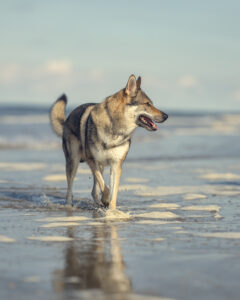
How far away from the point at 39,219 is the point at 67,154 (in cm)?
209

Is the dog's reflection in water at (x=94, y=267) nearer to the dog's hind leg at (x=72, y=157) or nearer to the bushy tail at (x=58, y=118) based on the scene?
the dog's hind leg at (x=72, y=157)

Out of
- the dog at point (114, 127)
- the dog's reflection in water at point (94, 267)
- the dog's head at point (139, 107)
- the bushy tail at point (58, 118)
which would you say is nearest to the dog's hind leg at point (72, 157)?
the dog at point (114, 127)

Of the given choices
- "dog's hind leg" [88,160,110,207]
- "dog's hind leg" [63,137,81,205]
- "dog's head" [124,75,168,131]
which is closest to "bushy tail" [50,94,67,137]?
"dog's hind leg" [63,137,81,205]

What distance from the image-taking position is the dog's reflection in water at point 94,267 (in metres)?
3.67

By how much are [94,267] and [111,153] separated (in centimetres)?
333

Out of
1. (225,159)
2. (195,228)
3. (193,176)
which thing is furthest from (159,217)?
(225,159)

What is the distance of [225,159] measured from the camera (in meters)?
16.1

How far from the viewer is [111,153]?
292 inches

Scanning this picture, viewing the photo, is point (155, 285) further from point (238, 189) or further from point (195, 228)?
point (238, 189)

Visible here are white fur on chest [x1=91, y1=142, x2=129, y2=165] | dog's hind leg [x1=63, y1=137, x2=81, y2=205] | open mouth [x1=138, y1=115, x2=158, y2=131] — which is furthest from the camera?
dog's hind leg [x1=63, y1=137, x2=81, y2=205]

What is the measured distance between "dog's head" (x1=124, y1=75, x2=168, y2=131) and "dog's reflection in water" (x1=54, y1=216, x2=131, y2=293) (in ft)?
6.89

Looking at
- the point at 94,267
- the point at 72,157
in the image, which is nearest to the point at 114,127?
the point at 72,157

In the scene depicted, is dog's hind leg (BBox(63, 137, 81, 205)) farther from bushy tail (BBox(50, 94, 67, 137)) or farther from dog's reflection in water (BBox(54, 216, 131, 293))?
dog's reflection in water (BBox(54, 216, 131, 293))

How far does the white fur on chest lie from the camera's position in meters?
7.42
